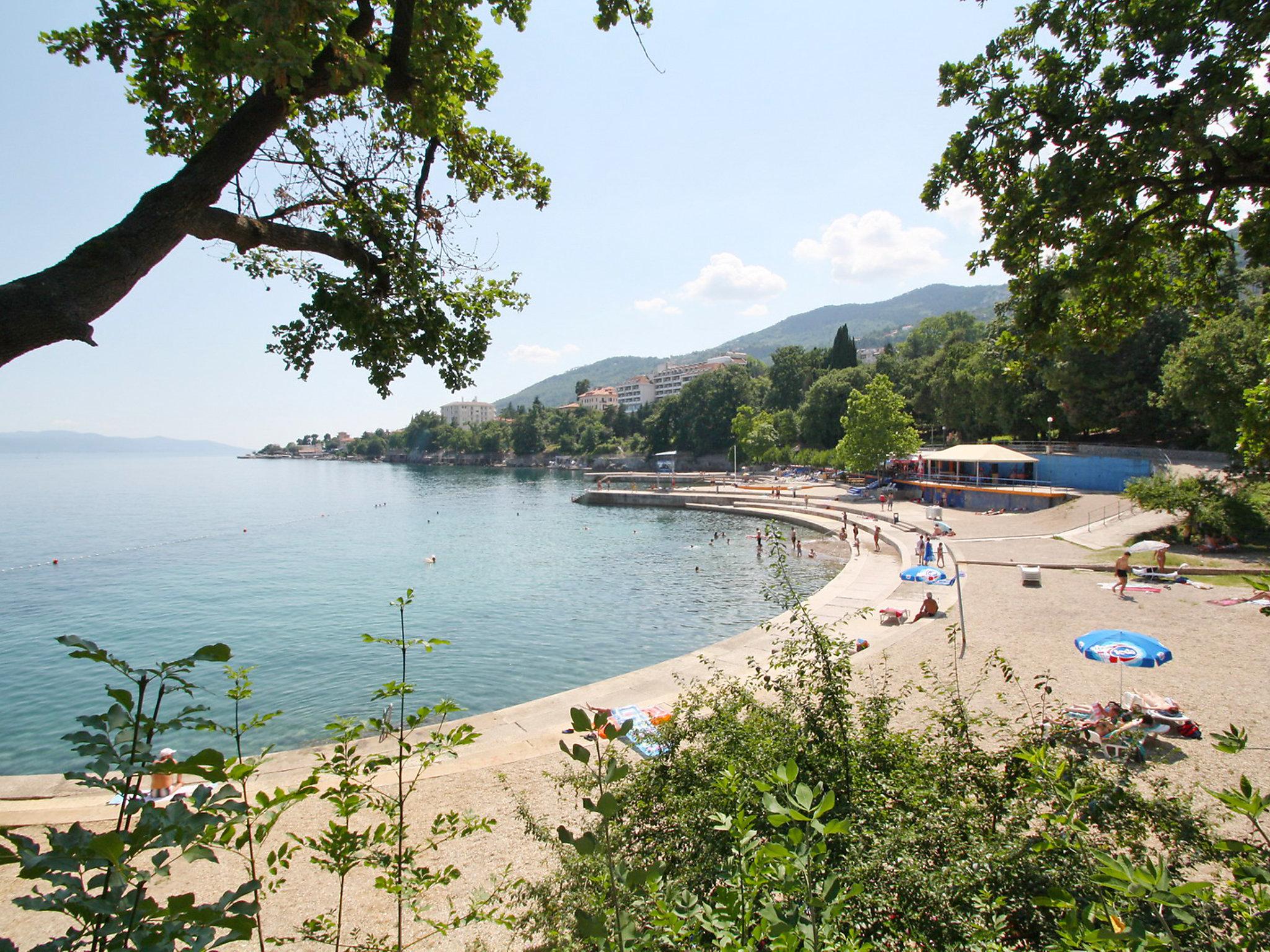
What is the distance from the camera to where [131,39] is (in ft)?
12.6

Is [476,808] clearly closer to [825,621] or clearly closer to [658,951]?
[658,951]

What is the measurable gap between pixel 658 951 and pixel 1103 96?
7120 millimetres

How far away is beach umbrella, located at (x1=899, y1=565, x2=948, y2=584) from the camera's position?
17516mm

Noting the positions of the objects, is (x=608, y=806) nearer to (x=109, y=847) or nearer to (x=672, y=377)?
(x=109, y=847)

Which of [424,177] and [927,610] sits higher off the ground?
[424,177]

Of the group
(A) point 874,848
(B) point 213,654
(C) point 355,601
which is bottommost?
(C) point 355,601

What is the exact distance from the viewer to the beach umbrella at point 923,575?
57.5ft

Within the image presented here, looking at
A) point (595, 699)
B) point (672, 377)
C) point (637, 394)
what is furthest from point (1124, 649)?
point (637, 394)

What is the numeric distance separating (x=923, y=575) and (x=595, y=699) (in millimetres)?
10429

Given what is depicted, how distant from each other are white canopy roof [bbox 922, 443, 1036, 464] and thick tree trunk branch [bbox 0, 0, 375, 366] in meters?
38.4

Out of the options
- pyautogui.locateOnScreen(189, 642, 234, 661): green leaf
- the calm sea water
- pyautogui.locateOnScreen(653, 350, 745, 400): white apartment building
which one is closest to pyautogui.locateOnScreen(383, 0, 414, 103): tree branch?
pyautogui.locateOnScreen(189, 642, 234, 661): green leaf

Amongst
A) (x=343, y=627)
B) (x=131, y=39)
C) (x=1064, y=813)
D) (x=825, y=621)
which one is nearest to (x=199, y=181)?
(x=131, y=39)

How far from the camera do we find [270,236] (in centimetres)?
379

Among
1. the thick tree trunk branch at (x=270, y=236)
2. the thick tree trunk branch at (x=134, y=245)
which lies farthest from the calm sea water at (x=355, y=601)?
the thick tree trunk branch at (x=270, y=236)
